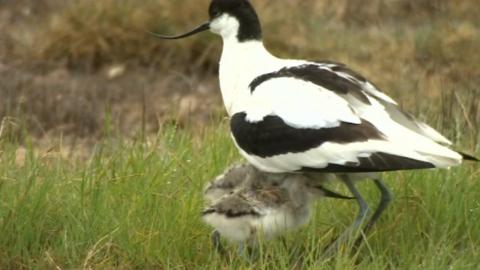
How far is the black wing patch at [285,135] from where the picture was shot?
437cm

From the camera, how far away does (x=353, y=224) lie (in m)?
4.58

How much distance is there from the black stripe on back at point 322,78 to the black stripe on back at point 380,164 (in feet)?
1.00

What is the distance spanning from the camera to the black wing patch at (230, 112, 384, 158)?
4367 millimetres

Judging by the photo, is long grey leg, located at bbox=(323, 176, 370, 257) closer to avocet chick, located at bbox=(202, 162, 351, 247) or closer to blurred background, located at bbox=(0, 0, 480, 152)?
avocet chick, located at bbox=(202, 162, 351, 247)

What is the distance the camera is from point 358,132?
14.3 feet

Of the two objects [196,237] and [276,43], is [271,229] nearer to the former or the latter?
[196,237]

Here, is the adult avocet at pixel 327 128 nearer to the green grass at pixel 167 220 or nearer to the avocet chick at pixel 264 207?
the avocet chick at pixel 264 207

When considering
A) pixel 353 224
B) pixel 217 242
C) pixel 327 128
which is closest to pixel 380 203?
pixel 353 224

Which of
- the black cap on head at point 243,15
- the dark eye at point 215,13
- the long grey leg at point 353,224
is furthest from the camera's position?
the dark eye at point 215,13

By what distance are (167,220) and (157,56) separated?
3.74 metres

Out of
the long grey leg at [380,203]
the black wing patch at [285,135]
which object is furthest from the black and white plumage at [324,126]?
the long grey leg at [380,203]

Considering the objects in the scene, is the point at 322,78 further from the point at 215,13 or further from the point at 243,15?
the point at 215,13

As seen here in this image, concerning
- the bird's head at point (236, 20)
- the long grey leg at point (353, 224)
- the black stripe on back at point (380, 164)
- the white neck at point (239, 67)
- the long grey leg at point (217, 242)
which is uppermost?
the bird's head at point (236, 20)

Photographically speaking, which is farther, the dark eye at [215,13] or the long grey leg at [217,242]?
the dark eye at [215,13]
